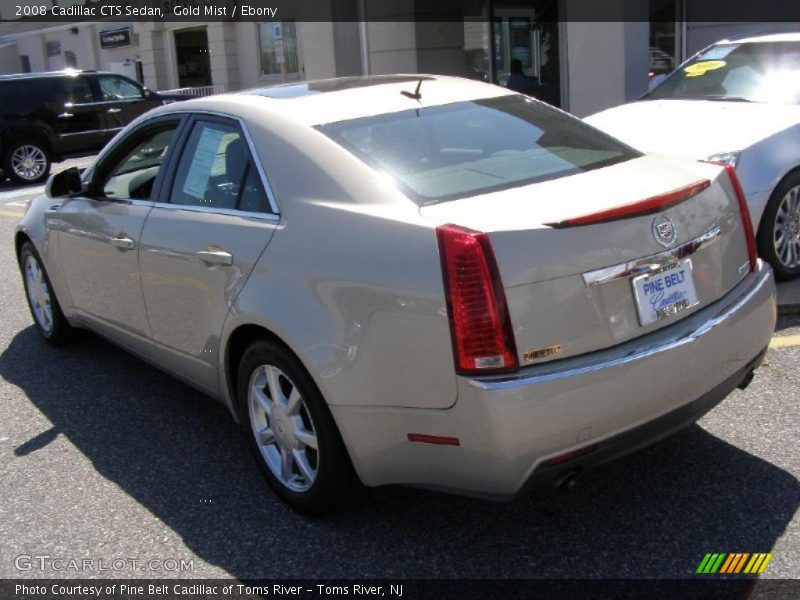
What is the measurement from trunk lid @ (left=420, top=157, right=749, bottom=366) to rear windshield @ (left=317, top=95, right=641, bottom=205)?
0.48 ft

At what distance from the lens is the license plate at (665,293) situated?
298 centimetres

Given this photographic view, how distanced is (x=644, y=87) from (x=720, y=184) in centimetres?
951

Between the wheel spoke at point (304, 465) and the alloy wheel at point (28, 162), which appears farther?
the alloy wheel at point (28, 162)

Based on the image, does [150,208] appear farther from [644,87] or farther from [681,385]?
[644,87]

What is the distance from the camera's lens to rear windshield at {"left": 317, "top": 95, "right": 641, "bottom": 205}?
3299 millimetres

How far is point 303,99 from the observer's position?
3852 mm

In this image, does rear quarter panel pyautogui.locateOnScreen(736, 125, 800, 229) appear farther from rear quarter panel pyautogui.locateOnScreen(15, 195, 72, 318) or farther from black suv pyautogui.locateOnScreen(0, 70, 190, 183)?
black suv pyautogui.locateOnScreen(0, 70, 190, 183)

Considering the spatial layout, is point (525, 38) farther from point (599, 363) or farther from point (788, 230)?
point (599, 363)

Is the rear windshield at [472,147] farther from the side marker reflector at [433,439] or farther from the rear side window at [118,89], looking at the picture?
the rear side window at [118,89]

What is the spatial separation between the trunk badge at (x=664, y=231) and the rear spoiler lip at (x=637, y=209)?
36 millimetres

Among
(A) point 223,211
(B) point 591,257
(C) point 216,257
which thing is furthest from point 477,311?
(A) point 223,211

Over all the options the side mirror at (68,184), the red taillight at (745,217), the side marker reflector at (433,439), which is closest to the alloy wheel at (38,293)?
the side mirror at (68,184)

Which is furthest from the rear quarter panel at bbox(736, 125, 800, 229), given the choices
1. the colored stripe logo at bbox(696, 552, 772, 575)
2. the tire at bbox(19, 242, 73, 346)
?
the tire at bbox(19, 242, 73, 346)

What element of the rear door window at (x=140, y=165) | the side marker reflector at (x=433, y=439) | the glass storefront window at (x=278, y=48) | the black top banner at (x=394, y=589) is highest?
the glass storefront window at (x=278, y=48)
